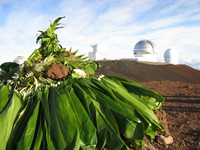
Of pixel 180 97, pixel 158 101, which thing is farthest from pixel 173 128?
pixel 180 97

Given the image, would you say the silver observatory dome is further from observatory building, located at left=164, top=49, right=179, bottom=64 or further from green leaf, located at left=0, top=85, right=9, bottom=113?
green leaf, located at left=0, top=85, right=9, bottom=113

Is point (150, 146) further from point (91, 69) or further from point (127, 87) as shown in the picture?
point (91, 69)

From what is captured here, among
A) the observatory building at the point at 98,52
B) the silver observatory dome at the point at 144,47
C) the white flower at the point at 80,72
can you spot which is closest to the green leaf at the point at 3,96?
the white flower at the point at 80,72

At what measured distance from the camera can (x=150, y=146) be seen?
226cm

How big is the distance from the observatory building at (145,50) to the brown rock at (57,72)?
89.5ft

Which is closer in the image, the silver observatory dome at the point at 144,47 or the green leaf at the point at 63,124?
the green leaf at the point at 63,124

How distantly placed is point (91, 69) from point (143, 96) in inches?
40.2

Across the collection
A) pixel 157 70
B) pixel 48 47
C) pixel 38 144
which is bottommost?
pixel 157 70

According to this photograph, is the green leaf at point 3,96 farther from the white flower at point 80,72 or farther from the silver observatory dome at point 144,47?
the silver observatory dome at point 144,47

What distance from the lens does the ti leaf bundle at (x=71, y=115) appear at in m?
1.63

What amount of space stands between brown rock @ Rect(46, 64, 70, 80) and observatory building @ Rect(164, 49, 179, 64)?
3024 centimetres

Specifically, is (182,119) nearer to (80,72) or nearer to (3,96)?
(80,72)

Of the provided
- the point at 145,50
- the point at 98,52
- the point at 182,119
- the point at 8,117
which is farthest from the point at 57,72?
the point at 98,52

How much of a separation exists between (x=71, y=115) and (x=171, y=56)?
31092 millimetres
